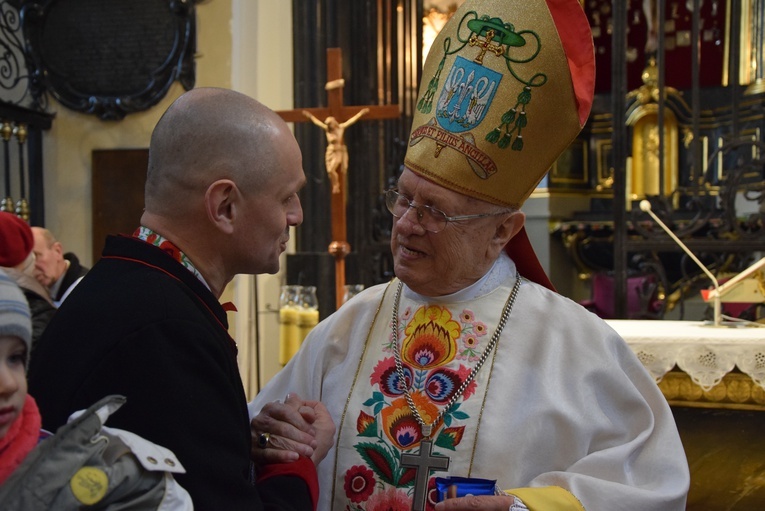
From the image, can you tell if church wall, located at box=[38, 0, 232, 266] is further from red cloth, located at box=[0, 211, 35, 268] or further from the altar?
the altar

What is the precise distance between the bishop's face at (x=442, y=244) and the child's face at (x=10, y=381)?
1.22 meters

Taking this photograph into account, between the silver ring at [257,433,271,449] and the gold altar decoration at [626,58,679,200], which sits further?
the gold altar decoration at [626,58,679,200]

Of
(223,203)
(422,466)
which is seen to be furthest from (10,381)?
(422,466)

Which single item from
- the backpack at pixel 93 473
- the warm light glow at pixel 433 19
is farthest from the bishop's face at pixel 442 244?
the warm light glow at pixel 433 19

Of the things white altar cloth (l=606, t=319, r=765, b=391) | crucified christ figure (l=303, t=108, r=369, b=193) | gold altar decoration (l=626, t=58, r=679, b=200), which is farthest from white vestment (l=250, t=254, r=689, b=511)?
gold altar decoration (l=626, t=58, r=679, b=200)

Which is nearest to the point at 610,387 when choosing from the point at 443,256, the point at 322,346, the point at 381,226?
the point at 443,256

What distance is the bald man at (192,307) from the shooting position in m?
1.53

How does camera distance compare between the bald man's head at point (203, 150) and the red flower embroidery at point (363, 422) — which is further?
the red flower embroidery at point (363, 422)

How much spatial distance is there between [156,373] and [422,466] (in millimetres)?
840

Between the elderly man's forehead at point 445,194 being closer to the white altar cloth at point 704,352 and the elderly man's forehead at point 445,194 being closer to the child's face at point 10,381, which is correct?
the child's face at point 10,381

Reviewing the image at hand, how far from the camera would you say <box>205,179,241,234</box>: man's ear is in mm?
1756

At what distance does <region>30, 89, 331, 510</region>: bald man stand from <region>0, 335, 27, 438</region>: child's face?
27cm

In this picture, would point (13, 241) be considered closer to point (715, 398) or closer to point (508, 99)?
point (508, 99)

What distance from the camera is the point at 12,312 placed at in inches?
48.1
